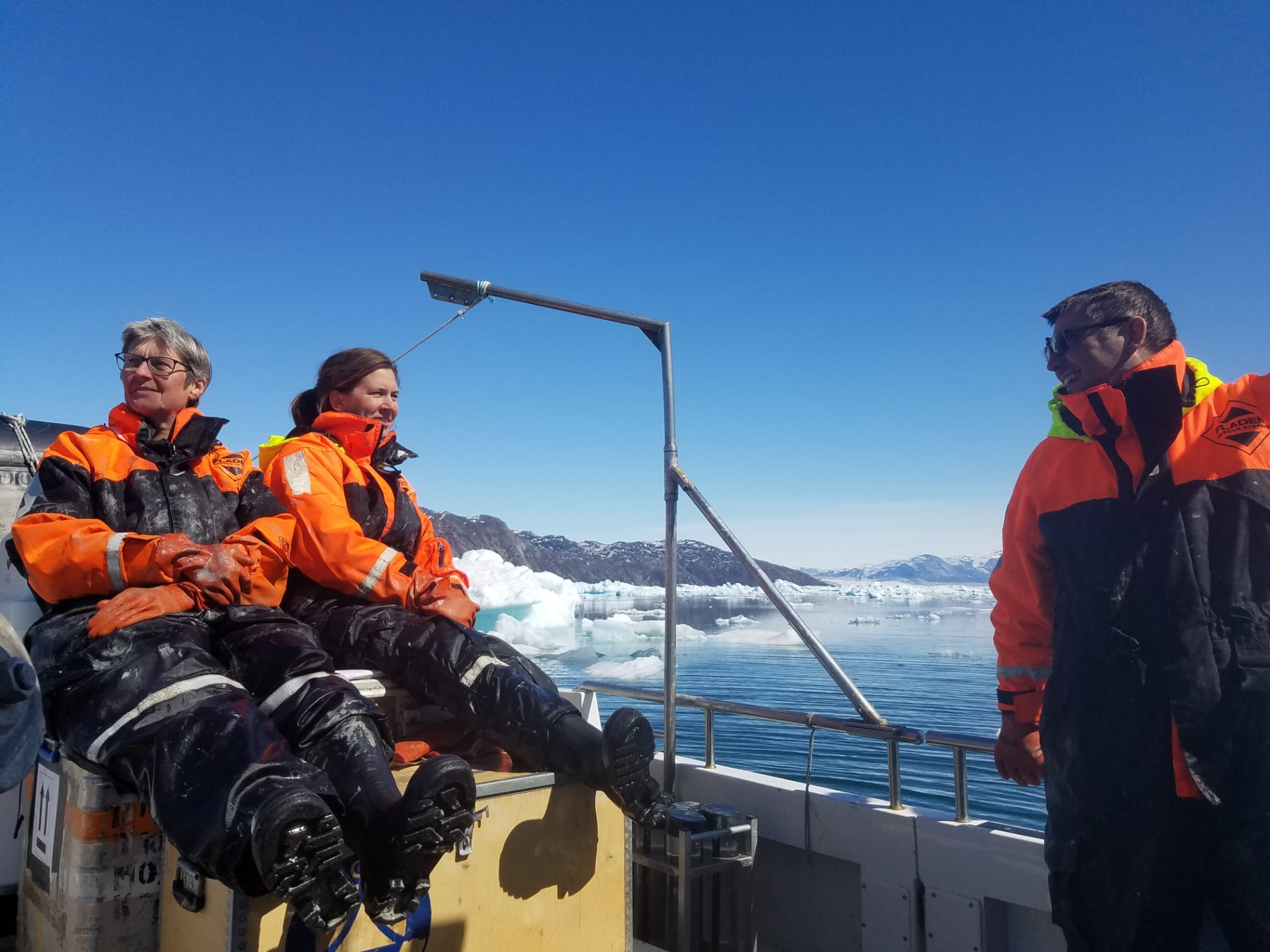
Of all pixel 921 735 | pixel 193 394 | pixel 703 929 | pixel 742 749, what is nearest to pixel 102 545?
pixel 193 394

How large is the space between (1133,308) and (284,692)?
211 centimetres

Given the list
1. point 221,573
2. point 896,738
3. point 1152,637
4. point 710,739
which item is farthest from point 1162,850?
point 221,573

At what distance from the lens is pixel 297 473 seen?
2.43 m

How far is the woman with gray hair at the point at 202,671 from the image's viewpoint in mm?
1347

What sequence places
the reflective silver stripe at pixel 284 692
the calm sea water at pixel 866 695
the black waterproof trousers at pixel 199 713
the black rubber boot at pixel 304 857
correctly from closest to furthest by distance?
the black rubber boot at pixel 304 857 < the black waterproof trousers at pixel 199 713 < the reflective silver stripe at pixel 284 692 < the calm sea water at pixel 866 695

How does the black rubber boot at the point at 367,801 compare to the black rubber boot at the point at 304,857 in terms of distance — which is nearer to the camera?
the black rubber boot at the point at 304,857

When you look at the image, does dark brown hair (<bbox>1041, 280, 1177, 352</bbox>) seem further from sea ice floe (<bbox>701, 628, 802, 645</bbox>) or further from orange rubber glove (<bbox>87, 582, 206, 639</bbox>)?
sea ice floe (<bbox>701, 628, 802, 645</bbox>)

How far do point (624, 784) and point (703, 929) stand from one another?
0.92m

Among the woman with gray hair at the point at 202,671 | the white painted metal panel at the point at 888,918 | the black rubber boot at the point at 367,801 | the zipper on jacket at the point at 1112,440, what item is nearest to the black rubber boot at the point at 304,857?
the woman with gray hair at the point at 202,671

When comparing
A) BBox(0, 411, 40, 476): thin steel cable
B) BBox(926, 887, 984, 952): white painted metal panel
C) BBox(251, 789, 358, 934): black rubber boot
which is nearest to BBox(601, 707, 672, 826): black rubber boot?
BBox(251, 789, 358, 934): black rubber boot

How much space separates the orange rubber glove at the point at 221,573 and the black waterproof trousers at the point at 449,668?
378mm

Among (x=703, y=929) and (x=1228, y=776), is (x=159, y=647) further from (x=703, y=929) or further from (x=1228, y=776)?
(x=1228, y=776)

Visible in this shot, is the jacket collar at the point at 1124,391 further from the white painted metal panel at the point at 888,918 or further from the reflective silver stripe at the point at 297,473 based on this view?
the reflective silver stripe at the point at 297,473

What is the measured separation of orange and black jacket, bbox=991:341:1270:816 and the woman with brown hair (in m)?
0.95
